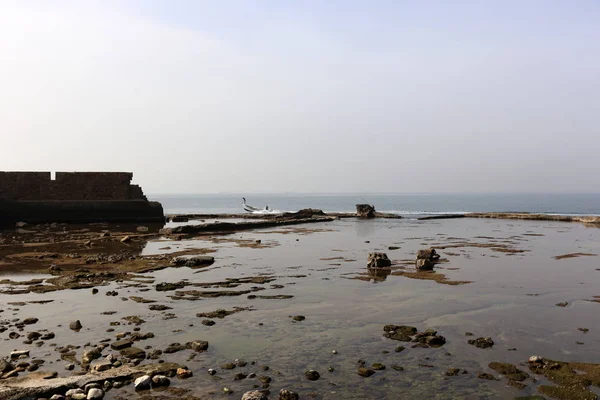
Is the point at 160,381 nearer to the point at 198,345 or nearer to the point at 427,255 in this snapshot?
the point at 198,345

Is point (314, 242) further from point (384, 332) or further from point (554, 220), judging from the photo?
point (554, 220)

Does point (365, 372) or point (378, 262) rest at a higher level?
point (378, 262)

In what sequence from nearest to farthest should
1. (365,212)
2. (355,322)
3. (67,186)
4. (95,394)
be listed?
(95,394), (355,322), (67,186), (365,212)

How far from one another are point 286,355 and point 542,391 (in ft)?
13.1

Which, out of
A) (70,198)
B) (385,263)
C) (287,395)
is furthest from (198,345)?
(70,198)

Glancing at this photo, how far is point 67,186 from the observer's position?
3634 centimetres

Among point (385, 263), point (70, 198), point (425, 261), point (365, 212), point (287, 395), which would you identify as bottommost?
point (287, 395)

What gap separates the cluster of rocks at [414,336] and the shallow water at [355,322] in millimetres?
184

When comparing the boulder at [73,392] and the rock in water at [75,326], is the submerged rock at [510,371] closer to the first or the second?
the boulder at [73,392]

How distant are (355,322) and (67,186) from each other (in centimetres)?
3306

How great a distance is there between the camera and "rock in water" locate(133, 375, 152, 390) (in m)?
6.48

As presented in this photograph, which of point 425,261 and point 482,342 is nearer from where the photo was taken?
point 482,342

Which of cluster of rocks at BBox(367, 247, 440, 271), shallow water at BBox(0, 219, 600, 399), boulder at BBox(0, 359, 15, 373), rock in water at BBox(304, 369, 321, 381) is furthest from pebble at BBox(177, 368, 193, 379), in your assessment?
cluster of rocks at BBox(367, 247, 440, 271)

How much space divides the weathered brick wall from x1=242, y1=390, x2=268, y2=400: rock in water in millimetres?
34992
